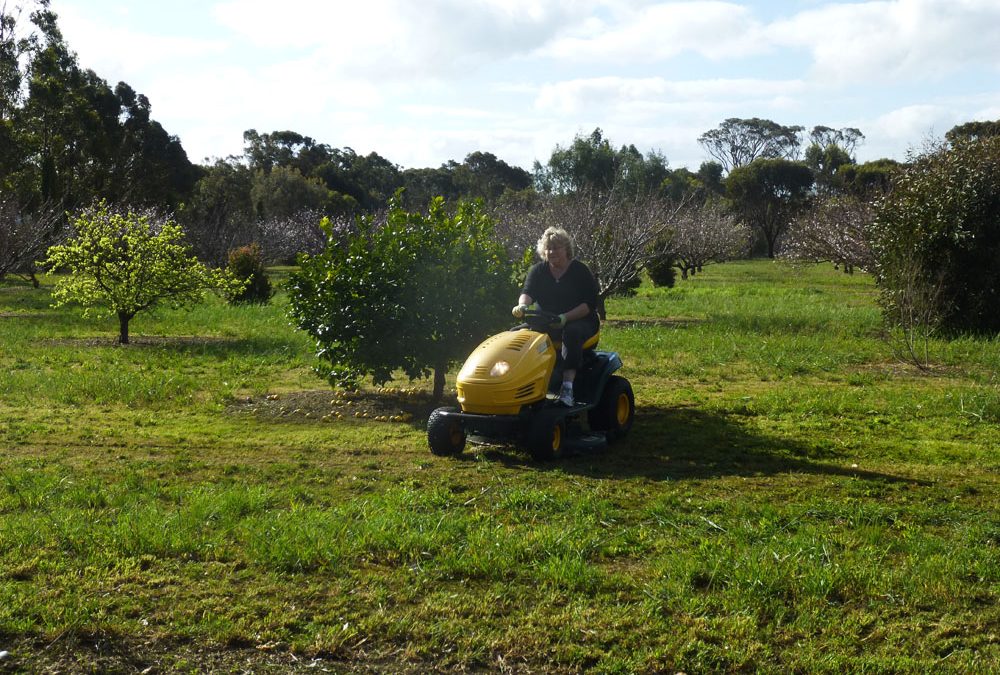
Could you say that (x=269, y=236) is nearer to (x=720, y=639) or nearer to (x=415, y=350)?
(x=415, y=350)

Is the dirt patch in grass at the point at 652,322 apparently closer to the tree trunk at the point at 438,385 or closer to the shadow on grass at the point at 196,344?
the shadow on grass at the point at 196,344

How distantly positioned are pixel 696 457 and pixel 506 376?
5.58 ft

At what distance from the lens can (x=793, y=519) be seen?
561 cm

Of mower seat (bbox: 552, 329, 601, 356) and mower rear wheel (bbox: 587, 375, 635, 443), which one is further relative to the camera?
mower rear wheel (bbox: 587, 375, 635, 443)

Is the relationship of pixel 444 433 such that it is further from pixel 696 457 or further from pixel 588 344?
pixel 696 457

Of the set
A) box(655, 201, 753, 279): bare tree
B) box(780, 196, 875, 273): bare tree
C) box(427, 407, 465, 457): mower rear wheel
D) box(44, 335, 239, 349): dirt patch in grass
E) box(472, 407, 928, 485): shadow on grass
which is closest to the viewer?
box(472, 407, 928, 485): shadow on grass

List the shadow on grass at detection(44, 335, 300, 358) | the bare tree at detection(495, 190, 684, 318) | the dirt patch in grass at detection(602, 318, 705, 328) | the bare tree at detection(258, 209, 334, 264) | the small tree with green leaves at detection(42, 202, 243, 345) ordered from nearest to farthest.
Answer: the shadow on grass at detection(44, 335, 300, 358) < the small tree with green leaves at detection(42, 202, 243, 345) < the dirt patch in grass at detection(602, 318, 705, 328) < the bare tree at detection(495, 190, 684, 318) < the bare tree at detection(258, 209, 334, 264)

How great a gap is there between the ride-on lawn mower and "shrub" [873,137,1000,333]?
8.85 m

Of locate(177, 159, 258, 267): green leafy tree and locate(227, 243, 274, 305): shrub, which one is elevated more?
locate(177, 159, 258, 267): green leafy tree

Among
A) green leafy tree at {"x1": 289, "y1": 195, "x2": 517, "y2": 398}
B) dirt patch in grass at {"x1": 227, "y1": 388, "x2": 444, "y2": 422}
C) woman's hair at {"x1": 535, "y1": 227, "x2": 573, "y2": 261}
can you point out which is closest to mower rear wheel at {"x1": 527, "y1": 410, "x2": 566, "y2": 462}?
woman's hair at {"x1": 535, "y1": 227, "x2": 573, "y2": 261}

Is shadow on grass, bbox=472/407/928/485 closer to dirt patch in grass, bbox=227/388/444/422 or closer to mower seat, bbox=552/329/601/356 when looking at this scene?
mower seat, bbox=552/329/601/356

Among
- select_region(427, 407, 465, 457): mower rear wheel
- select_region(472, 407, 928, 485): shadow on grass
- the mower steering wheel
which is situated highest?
the mower steering wheel

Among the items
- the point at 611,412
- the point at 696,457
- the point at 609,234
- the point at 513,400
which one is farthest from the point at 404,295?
the point at 609,234

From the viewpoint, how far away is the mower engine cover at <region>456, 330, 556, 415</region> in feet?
24.6
